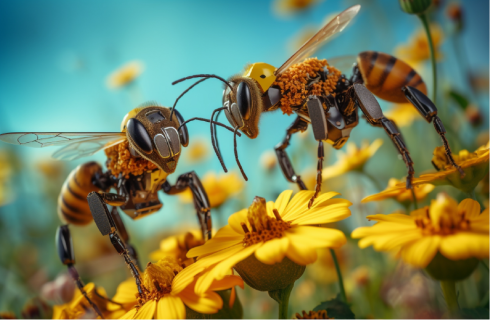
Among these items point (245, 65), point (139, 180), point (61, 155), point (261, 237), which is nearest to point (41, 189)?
point (61, 155)

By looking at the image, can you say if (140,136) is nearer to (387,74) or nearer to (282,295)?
(282,295)

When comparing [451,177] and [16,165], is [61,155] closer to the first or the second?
[451,177]

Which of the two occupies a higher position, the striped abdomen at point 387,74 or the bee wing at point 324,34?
the bee wing at point 324,34

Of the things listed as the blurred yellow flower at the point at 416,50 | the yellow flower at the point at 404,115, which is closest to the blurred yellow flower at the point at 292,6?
the blurred yellow flower at the point at 416,50

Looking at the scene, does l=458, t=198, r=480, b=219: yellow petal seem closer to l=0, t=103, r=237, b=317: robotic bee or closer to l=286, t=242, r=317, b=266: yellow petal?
l=286, t=242, r=317, b=266: yellow petal

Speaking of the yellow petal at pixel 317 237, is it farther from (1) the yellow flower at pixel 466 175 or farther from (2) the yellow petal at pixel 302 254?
(1) the yellow flower at pixel 466 175

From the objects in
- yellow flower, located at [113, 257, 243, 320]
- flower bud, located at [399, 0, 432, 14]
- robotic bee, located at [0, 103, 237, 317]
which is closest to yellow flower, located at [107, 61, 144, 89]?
robotic bee, located at [0, 103, 237, 317]
